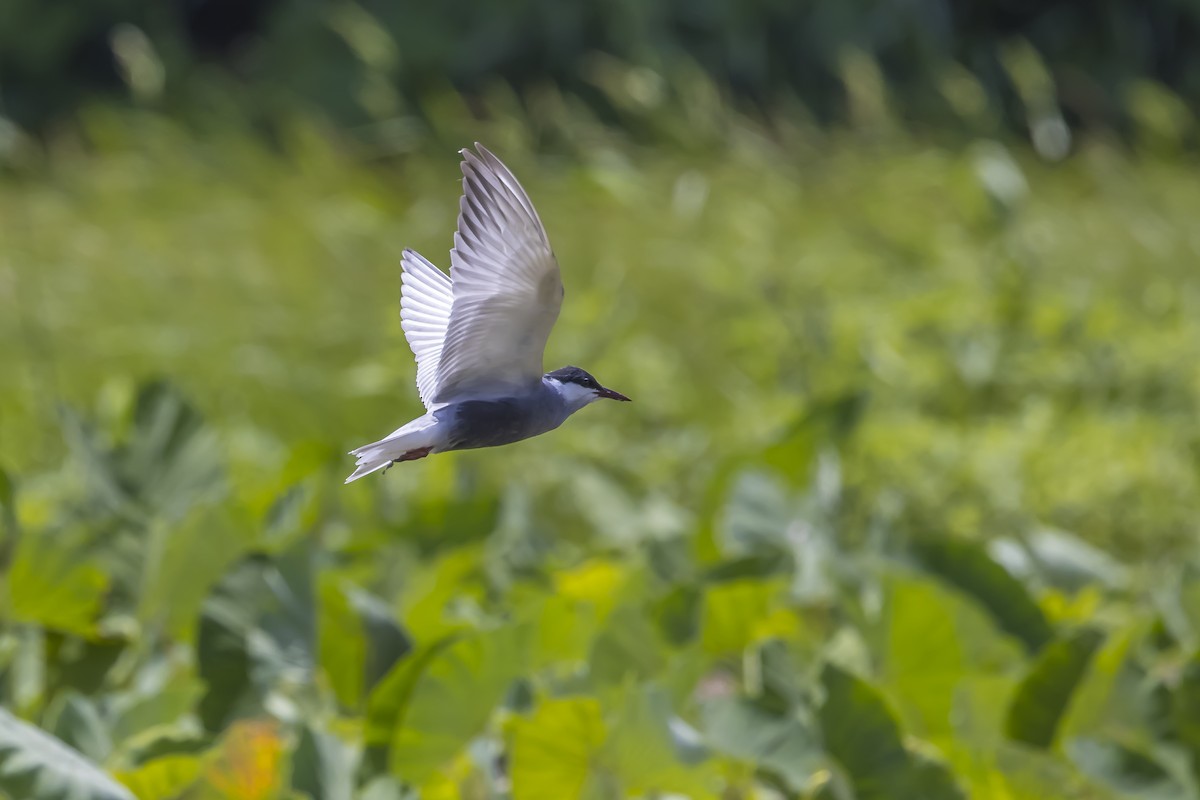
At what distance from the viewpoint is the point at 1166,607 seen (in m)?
2.20

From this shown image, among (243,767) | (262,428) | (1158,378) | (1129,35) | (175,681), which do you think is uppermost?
(243,767)

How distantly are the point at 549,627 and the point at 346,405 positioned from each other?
74.2 inches

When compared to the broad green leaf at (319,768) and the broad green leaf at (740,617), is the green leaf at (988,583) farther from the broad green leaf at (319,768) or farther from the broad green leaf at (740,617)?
the broad green leaf at (319,768)

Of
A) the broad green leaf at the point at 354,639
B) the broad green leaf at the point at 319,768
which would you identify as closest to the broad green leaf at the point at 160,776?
the broad green leaf at the point at 319,768

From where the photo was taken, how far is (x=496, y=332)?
906 millimetres

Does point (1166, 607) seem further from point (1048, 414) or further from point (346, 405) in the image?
point (346, 405)

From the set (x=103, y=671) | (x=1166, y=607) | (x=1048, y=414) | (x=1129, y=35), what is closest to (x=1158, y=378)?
(x=1048, y=414)

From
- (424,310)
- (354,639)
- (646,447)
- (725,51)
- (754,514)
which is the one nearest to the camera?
(424,310)

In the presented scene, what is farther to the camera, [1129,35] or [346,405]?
[1129,35]

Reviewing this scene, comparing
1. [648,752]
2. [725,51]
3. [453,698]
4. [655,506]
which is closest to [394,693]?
[453,698]

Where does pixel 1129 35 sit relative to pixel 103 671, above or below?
below

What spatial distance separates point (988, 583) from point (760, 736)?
556 mm

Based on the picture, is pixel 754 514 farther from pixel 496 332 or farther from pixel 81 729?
pixel 496 332

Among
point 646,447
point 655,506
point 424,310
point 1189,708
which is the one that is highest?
point 424,310
